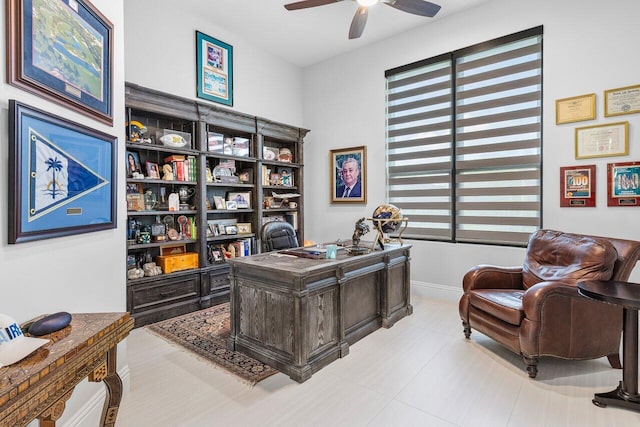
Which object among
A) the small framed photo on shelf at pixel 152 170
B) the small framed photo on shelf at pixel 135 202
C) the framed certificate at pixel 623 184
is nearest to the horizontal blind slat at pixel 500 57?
the framed certificate at pixel 623 184

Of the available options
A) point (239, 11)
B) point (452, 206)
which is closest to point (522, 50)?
point (452, 206)

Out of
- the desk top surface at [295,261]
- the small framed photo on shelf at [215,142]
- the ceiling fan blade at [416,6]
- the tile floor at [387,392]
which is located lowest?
the tile floor at [387,392]

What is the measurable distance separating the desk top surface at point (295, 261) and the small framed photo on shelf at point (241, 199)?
1.66 meters

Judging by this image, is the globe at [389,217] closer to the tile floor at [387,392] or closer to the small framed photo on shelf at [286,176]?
the tile floor at [387,392]

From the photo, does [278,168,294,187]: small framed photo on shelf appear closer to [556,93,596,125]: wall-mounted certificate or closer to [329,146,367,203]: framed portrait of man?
[329,146,367,203]: framed portrait of man

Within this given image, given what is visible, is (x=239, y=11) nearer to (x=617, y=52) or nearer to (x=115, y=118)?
(x=115, y=118)

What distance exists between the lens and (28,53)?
1.34 meters

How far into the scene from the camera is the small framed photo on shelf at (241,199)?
4.38 m

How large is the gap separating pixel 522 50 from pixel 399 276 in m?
2.84

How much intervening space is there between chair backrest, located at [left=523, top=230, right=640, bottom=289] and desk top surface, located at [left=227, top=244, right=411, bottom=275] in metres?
1.36

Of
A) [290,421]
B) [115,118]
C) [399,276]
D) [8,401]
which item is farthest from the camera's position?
[399,276]

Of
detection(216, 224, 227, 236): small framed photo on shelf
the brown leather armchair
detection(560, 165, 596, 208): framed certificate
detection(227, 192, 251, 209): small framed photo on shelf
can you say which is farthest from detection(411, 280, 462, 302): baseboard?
detection(216, 224, 227, 236): small framed photo on shelf

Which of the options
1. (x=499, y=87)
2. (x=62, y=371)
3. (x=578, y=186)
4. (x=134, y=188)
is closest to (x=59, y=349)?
(x=62, y=371)

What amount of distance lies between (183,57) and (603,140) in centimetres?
457
